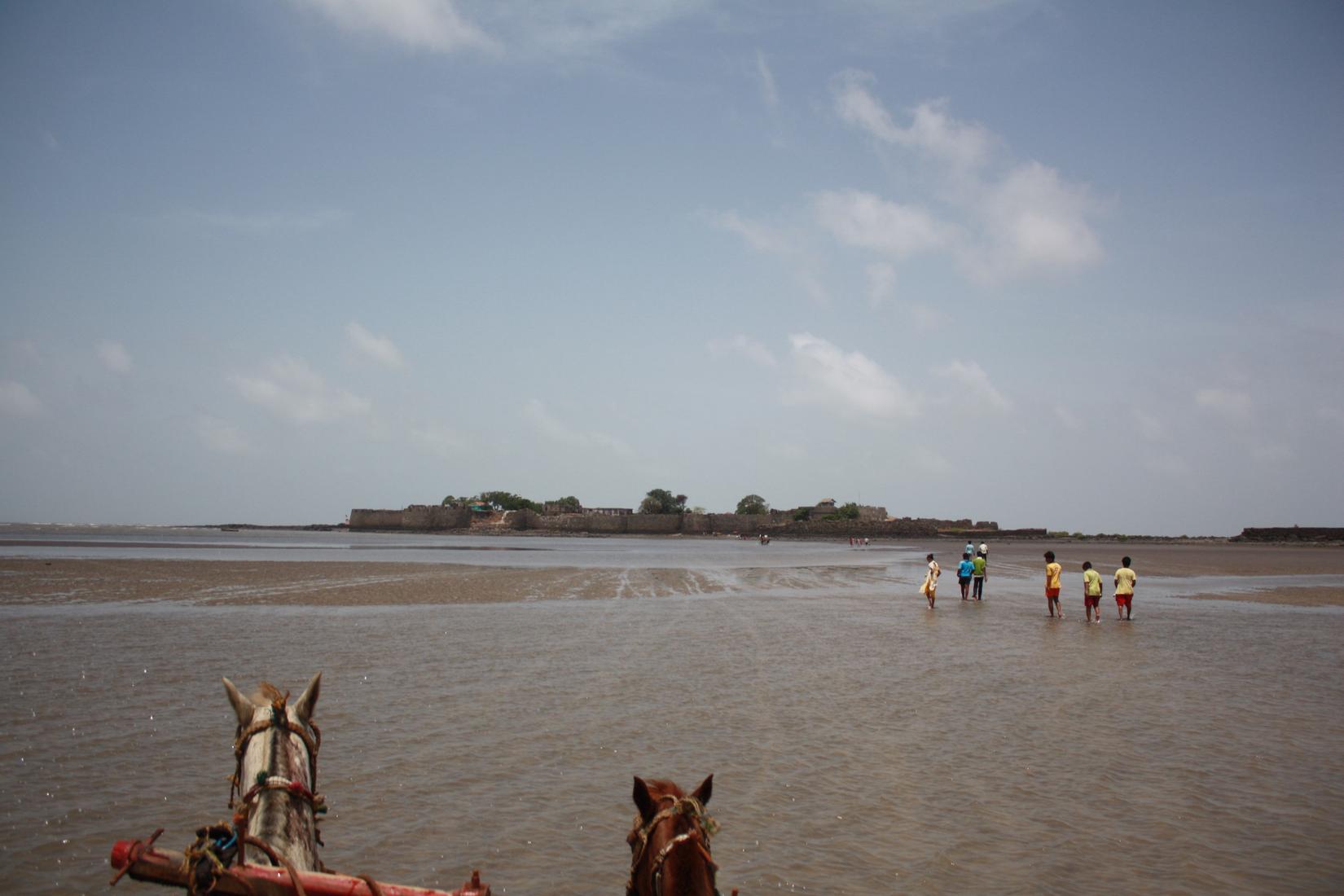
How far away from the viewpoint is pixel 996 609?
965 inches

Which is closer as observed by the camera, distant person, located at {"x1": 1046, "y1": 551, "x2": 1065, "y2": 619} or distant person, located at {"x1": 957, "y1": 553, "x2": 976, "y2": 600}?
distant person, located at {"x1": 1046, "y1": 551, "x2": 1065, "y2": 619}

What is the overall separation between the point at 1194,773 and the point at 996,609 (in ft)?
54.6

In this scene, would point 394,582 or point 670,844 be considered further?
point 394,582

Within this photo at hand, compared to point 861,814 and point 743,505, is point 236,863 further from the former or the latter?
point 743,505

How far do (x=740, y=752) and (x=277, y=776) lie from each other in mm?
6517

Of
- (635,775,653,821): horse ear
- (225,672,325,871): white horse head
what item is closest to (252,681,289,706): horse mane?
(225,672,325,871): white horse head

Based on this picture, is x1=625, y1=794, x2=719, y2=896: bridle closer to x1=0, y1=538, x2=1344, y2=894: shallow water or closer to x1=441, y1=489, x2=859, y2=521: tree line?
x1=0, y1=538, x2=1344, y2=894: shallow water

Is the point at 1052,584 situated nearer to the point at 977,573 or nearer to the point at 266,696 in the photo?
the point at 977,573

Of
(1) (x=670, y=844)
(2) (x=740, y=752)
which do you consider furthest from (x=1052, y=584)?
(1) (x=670, y=844)

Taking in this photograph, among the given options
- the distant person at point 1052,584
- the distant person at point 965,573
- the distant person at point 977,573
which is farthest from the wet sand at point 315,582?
the distant person at point 1052,584

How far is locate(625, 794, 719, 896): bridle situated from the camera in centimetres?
267

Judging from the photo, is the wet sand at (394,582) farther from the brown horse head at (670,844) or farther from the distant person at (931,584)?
the brown horse head at (670,844)

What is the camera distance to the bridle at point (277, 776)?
3.03 metres

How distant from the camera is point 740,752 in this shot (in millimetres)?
8938
